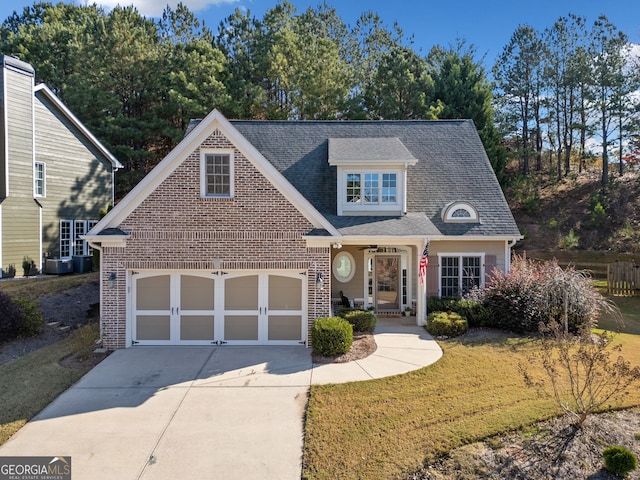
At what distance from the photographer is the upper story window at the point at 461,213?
563 inches

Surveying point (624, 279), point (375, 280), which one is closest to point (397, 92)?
point (624, 279)

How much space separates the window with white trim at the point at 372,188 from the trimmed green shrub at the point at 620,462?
9.79 m

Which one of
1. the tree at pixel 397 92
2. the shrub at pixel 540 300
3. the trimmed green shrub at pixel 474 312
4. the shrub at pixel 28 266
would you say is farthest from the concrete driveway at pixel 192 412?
the tree at pixel 397 92

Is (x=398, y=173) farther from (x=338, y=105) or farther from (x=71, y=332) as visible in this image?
(x=338, y=105)

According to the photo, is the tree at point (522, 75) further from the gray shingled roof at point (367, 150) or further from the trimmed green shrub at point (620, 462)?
the trimmed green shrub at point (620, 462)

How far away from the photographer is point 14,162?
1908 centimetres

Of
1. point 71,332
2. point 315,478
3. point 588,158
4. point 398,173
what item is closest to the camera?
point 315,478

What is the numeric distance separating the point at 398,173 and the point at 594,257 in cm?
1730

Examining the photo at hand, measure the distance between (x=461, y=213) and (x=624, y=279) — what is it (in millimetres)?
10886

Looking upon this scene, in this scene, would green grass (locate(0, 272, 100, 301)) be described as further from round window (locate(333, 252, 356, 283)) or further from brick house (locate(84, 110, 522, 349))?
round window (locate(333, 252, 356, 283))

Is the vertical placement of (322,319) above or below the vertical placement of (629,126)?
below

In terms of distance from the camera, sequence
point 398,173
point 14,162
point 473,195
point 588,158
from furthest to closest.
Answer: point 588,158, point 14,162, point 473,195, point 398,173

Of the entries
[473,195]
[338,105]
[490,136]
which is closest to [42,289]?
[473,195]

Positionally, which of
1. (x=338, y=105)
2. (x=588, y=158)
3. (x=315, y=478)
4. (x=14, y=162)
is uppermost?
(x=338, y=105)
